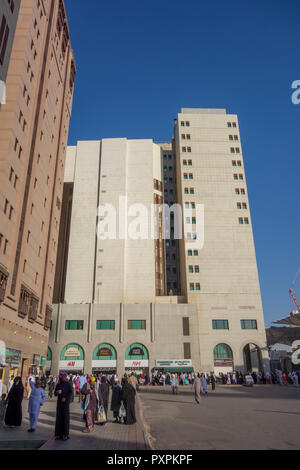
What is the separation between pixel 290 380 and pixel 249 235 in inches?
1066

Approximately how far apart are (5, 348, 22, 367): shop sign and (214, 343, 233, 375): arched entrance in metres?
35.2

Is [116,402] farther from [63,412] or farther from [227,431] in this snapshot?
[227,431]

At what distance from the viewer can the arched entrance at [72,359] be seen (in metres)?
55.1

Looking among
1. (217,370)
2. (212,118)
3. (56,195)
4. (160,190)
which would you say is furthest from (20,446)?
(212,118)

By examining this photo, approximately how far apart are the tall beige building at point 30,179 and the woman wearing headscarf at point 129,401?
18.6 meters

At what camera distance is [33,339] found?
3991 centimetres

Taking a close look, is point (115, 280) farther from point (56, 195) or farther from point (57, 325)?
point (56, 195)

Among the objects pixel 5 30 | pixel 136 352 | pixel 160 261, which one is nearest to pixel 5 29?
pixel 5 30

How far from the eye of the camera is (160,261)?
68.8 metres

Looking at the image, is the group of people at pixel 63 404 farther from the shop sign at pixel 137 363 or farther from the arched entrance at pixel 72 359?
the arched entrance at pixel 72 359

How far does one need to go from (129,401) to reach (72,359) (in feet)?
149

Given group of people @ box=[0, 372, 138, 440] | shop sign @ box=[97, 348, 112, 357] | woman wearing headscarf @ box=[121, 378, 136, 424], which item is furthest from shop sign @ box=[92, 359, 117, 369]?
woman wearing headscarf @ box=[121, 378, 136, 424]

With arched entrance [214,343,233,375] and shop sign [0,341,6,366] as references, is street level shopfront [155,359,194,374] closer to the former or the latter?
arched entrance [214,343,233,375]

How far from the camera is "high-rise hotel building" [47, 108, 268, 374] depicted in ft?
187
